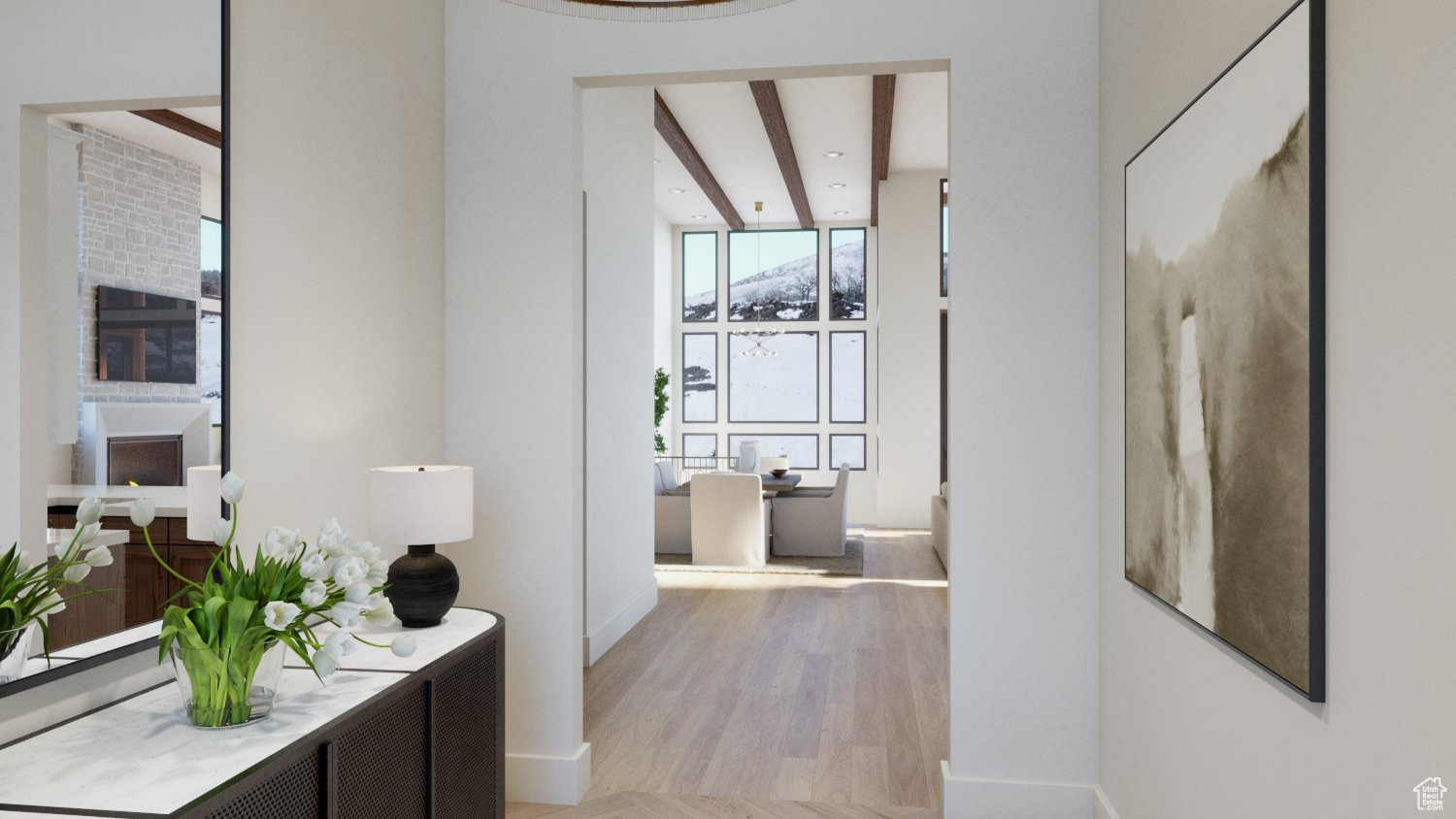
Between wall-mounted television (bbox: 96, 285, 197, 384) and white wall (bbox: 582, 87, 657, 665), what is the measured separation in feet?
9.29

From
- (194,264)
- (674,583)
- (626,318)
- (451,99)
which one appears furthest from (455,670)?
(674,583)

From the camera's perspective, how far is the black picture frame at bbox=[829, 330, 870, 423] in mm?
11578

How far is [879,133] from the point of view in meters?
7.46

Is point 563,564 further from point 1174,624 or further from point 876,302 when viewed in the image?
point 876,302

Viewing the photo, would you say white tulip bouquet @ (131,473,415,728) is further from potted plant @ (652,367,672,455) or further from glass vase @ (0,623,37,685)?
potted plant @ (652,367,672,455)

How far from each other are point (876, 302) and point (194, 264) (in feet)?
32.4

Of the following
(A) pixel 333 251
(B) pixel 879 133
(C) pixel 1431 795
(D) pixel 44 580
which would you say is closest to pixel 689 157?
(B) pixel 879 133

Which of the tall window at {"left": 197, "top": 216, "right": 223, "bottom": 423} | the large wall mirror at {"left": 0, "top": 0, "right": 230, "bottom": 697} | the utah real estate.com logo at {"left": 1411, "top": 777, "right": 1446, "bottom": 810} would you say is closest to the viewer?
the utah real estate.com logo at {"left": 1411, "top": 777, "right": 1446, "bottom": 810}

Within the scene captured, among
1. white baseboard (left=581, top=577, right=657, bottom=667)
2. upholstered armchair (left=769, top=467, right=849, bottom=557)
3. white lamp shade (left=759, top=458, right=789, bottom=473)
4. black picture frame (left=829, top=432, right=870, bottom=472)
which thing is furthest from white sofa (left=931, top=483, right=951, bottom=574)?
black picture frame (left=829, top=432, right=870, bottom=472)

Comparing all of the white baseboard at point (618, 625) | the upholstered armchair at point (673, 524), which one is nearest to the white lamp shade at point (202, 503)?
the white baseboard at point (618, 625)

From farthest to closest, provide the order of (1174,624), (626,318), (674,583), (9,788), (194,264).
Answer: (674,583) → (626,318) → (1174,624) → (194,264) → (9,788)

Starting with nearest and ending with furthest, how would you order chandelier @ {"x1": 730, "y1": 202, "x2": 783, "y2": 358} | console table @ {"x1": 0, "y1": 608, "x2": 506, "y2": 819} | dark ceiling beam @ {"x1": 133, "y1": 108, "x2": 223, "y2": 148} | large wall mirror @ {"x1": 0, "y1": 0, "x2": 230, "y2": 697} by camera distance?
console table @ {"x1": 0, "y1": 608, "x2": 506, "y2": 819}, large wall mirror @ {"x1": 0, "y1": 0, "x2": 230, "y2": 697}, dark ceiling beam @ {"x1": 133, "y1": 108, "x2": 223, "y2": 148}, chandelier @ {"x1": 730, "y1": 202, "x2": 783, "y2": 358}

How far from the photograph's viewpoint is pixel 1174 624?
88.6 inches

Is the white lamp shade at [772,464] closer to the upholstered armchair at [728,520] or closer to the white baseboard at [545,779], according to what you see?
the upholstered armchair at [728,520]
